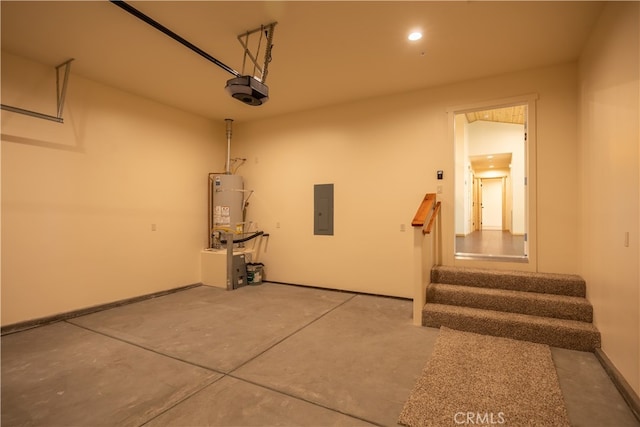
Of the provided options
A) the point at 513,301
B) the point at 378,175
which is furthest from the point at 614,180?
the point at 378,175

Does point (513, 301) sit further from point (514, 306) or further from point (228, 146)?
point (228, 146)

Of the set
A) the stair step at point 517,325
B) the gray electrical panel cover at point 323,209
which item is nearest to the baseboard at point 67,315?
the gray electrical panel cover at point 323,209

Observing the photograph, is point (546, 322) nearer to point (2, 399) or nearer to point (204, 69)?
point (2, 399)

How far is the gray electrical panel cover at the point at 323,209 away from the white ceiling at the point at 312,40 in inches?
63.7

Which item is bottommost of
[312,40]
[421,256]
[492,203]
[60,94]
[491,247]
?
[491,247]

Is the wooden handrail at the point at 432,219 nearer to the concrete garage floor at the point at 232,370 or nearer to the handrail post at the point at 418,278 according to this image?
the handrail post at the point at 418,278

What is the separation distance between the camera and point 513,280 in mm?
3613

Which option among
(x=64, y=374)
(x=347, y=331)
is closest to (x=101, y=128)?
(x=64, y=374)

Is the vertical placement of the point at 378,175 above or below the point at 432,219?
above

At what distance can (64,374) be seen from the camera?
2459 millimetres

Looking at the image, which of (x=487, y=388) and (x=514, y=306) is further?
(x=514, y=306)

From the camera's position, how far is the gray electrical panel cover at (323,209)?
17.0ft

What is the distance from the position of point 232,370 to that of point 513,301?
297 cm

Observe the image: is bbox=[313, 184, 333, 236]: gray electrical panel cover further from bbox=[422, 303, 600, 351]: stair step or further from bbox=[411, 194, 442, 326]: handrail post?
bbox=[422, 303, 600, 351]: stair step
